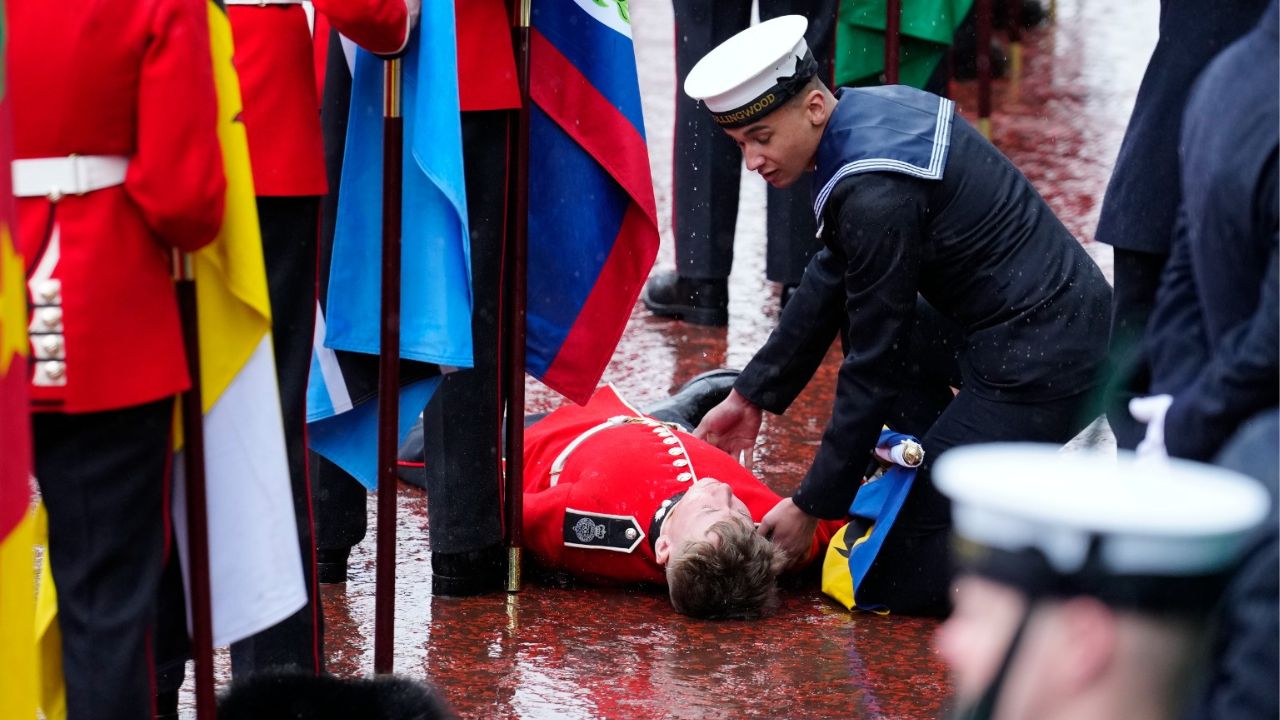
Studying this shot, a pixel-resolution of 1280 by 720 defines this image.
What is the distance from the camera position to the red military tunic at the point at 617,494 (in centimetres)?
411

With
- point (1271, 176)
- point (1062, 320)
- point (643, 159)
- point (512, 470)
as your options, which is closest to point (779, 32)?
point (643, 159)

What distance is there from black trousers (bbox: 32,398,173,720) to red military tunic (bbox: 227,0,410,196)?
552 mm

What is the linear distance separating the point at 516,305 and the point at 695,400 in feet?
3.39

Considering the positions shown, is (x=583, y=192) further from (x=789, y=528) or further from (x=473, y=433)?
(x=789, y=528)

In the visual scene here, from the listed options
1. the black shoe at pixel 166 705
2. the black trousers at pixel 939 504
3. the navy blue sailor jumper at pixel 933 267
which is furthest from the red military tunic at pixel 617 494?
the black shoe at pixel 166 705

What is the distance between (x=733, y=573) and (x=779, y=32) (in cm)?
A: 114

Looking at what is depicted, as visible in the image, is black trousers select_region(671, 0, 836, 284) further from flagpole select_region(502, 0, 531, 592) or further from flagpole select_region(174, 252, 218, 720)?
flagpole select_region(174, 252, 218, 720)

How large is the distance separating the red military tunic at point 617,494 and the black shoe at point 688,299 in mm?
1758

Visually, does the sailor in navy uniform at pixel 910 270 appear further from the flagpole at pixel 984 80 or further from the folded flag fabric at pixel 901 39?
the flagpole at pixel 984 80

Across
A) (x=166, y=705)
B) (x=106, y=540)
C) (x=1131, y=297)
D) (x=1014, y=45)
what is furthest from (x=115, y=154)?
(x=1014, y=45)

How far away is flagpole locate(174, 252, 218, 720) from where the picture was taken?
2.87m

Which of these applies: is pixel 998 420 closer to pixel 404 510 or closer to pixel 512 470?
pixel 512 470

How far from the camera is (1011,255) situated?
3.96m

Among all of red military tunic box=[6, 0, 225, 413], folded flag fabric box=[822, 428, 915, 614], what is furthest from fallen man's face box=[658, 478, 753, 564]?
red military tunic box=[6, 0, 225, 413]
